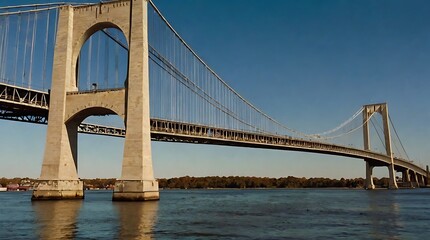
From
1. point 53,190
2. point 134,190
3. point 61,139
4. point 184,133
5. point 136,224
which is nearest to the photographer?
point 136,224

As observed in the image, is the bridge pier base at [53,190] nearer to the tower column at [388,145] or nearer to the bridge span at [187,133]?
the bridge span at [187,133]

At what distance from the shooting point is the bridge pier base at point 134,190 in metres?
30.9

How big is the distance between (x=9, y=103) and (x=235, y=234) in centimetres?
2342

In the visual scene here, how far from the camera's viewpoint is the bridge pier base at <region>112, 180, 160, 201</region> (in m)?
30.9

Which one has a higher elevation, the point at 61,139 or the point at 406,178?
the point at 61,139

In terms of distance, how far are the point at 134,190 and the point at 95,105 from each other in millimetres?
7296

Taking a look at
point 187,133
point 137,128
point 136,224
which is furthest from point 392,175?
point 136,224

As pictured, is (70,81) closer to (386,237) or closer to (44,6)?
(44,6)

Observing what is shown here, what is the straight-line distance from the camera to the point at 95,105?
112ft

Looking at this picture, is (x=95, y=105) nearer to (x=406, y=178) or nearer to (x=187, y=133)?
(x=187, y=133)

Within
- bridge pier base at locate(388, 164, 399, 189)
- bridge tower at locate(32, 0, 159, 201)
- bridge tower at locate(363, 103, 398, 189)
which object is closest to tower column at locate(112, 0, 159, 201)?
bridge tower at locate(32, 0, 159, 201)

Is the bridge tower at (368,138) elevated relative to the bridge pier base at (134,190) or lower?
elevated

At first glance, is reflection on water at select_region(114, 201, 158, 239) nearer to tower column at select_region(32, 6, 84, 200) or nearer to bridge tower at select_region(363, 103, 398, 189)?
tower column at select_region(32, 6, 84, 200)

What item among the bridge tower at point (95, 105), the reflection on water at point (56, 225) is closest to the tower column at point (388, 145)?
the bridge tower at point (95, 105)
